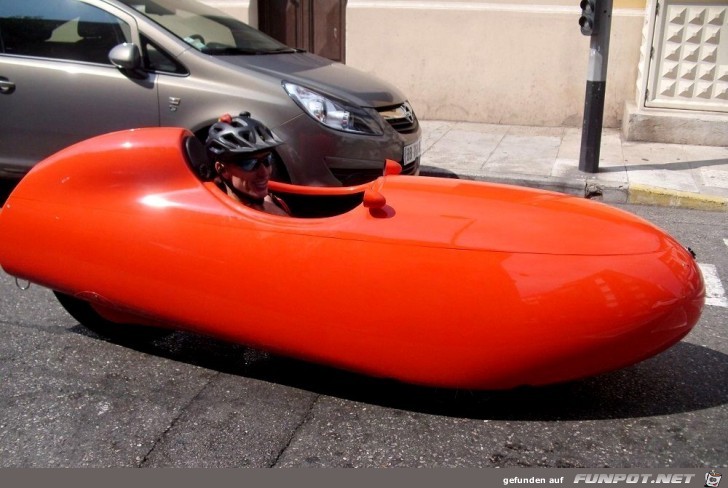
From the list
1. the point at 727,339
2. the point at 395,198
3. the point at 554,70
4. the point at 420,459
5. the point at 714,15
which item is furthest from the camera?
the point at 554,70

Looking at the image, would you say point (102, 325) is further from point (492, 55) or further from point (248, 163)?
point (492, 55)

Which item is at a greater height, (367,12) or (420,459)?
(367,12)

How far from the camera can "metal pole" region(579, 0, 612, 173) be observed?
685 centimetres

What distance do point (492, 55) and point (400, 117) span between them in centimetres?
387

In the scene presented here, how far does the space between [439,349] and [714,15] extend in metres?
6.71

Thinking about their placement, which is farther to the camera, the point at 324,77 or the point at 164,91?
the point at 324,77

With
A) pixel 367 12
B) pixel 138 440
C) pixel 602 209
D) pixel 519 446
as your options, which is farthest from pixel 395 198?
pixel 367 12

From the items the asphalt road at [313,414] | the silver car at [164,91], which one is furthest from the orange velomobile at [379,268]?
the silver car at [164,91]

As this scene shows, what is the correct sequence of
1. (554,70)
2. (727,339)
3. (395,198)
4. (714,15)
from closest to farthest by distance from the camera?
(395,198)
(727,339)
(714,15)
(554,70)

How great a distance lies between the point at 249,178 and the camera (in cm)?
322

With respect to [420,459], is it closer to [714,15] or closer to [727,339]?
[727,339]

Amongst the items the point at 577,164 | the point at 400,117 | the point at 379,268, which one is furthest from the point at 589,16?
the point at 379,268

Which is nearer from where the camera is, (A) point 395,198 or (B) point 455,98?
(A) point 395,198

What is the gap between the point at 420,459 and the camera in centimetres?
273
